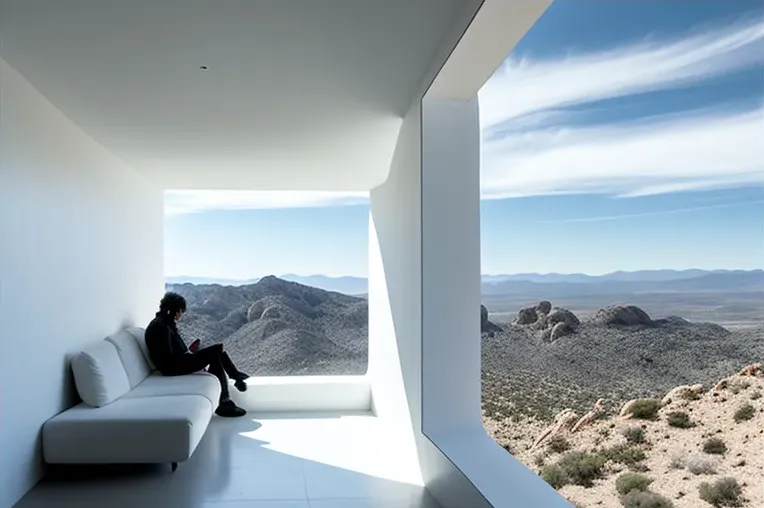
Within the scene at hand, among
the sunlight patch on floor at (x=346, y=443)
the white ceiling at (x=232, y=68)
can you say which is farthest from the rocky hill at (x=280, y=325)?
the white ceiling at (x=232, y=68)

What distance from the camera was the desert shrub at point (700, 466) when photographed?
301cm

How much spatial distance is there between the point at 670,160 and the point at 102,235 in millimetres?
4296

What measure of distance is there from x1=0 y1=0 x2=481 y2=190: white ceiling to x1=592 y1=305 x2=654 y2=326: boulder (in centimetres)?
173

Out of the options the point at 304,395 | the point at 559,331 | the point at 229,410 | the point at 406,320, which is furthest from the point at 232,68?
the point at 304,395

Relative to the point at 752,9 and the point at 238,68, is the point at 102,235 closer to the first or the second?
the point at 238,68

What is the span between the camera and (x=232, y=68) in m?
3.72

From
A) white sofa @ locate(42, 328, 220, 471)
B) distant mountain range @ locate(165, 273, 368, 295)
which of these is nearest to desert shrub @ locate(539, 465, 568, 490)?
white sofa @ locate(42, 328, 220, 471)

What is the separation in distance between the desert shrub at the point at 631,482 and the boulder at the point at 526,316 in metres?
1.20

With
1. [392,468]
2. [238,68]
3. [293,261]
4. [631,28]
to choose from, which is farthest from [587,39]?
[293,261]

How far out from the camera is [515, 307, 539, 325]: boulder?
15.2ft

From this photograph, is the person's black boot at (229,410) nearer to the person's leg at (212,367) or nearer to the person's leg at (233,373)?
the person's leg at (212,367)

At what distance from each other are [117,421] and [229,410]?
7.66ft

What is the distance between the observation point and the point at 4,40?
3.36 metres

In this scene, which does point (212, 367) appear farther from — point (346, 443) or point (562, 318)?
point (562, 318)
